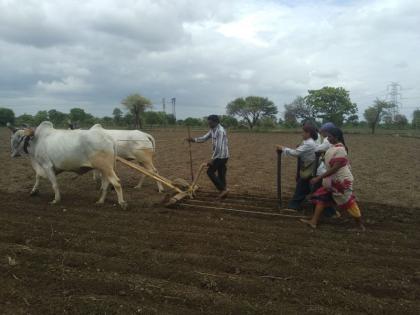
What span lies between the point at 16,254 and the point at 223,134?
4590mm

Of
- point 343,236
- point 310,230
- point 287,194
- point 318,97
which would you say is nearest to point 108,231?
point 310,230

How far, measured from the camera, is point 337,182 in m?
6.18

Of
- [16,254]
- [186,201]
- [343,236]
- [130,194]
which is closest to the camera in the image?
[16,254]

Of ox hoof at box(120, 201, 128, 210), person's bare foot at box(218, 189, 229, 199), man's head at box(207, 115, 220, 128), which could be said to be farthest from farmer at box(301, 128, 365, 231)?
ox hoof at box(120, 201, 128, 210)

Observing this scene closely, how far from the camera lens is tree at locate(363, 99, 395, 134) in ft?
208

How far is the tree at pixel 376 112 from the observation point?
208 ft

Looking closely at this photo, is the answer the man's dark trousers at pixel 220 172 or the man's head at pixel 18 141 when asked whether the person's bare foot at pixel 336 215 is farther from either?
the man's head at pixel 18 141

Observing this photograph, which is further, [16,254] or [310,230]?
[310,230]

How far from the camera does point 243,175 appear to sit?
40.6ft

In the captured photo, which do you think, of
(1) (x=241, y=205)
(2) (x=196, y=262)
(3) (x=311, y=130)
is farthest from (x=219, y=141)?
(2) (x=196, y=262)

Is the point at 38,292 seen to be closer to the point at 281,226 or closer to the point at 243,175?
the point at 281,226

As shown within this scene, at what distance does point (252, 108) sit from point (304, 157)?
88.1 metres

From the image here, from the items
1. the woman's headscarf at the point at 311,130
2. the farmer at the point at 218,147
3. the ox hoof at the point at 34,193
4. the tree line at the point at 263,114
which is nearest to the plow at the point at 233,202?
the farmer at the point at 218,147

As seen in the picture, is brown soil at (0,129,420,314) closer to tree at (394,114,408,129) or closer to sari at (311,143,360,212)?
sari at (311,143,360,212)
